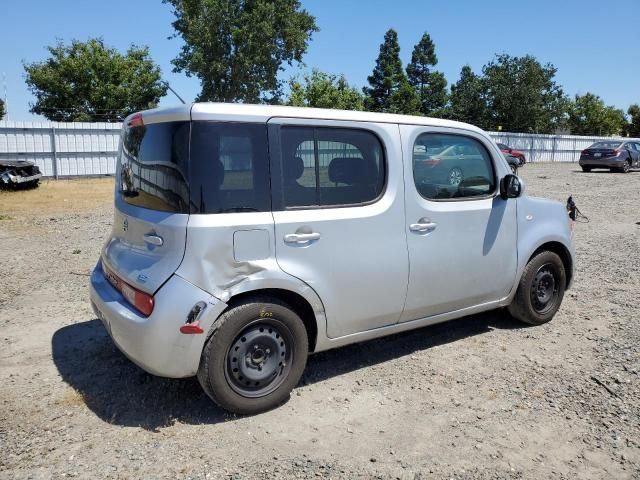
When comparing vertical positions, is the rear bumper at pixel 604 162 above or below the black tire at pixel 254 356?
above

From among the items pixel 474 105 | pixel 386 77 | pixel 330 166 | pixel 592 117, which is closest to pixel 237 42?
pixel 474 105

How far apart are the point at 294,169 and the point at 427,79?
72.7m

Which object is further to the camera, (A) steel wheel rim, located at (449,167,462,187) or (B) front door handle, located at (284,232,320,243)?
(A) steel wheel rim, located at (449,167,462,187)

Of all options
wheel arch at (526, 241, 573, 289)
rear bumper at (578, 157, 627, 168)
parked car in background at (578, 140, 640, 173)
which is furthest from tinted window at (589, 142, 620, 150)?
wheel arch at (526, 241, 573, 289)

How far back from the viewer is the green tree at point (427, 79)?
70.5 meters

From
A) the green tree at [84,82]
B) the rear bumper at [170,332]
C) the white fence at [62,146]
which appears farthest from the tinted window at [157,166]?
the green tree at [84,82]

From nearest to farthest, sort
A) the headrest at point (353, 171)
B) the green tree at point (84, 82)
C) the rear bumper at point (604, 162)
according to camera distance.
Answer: the headrest at point (353, 171) < the rear bumper at point (604, 162) < the green tree at point (84, 82)

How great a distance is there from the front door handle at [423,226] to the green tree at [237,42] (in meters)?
41.4

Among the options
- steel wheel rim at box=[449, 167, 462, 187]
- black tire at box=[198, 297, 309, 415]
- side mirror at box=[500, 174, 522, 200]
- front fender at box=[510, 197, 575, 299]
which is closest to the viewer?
black tire at box=[198, 297, 309, 415]

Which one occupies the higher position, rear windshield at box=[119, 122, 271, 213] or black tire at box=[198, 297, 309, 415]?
rear windshield at box=[119, 122, 271, 213]

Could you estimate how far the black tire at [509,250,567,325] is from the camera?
16.3 ft

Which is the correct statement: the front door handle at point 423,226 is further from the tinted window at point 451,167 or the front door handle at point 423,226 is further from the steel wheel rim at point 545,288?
the steel wheel rim at point 545,288

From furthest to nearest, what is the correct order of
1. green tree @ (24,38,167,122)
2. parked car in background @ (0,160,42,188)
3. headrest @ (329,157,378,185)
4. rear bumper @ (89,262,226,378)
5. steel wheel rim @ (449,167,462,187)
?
1. green tree @ (24,38,167,122)
2. parked car in background @ (0,160,42,188)
3. steel wheel rim @ (449,167,462,187)
4. headrest @ (329,157,378,185)
5. rear bumper @ (89,262,226,378)

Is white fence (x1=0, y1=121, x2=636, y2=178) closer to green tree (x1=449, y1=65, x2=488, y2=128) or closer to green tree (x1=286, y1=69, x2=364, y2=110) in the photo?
green tree (x1=286, y1=69, x2=364, y2=110)
